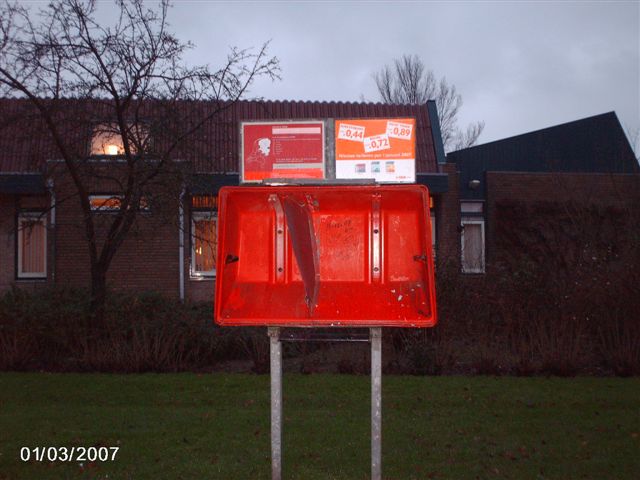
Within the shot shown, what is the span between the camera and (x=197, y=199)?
57.6 feet

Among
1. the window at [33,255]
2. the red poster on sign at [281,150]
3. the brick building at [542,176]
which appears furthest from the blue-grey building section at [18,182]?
the red poster on sign at [281,150]

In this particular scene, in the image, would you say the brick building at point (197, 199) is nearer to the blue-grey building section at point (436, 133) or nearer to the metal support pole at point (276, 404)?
the blue-grey building section at point (436, 133)

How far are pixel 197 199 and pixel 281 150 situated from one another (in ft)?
40.6

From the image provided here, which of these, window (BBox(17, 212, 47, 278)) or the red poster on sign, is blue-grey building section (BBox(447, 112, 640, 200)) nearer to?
window (BBox(17, 212, 47, 278))

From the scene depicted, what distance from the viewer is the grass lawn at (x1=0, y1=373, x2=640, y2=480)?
6727mm

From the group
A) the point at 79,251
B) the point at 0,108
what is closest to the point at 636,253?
the point at 0,108

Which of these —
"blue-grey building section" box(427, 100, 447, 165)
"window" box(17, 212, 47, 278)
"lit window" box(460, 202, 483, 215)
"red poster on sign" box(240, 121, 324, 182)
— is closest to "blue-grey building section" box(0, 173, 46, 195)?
"window" box(17, 212, 47, 278)

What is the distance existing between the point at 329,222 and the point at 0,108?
8845 mm

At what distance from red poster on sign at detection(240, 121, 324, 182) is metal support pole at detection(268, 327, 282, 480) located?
1.12 m

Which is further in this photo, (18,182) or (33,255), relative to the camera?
(33,255)

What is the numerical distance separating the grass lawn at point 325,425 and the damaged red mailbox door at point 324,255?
179cm
